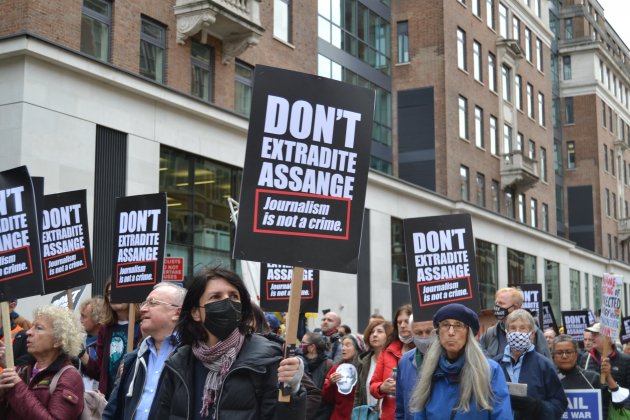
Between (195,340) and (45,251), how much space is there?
540 cm

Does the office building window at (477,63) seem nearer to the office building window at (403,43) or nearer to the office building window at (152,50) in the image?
the office building window at (403,43)

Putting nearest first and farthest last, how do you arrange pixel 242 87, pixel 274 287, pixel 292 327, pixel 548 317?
pixel 292 327 → pixel 274 287 → pixel 548 317 → pixel 242 87

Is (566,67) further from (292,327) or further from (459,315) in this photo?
(292,327)

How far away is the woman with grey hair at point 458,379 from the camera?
18.7 ft

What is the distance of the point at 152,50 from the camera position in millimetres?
23328

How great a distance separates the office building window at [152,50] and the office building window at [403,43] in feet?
57.8

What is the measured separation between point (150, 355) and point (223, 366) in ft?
4.15

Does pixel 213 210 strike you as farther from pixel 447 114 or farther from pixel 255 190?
pixel 255 190

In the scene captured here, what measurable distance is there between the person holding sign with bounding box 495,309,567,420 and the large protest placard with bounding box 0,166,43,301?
3.80m

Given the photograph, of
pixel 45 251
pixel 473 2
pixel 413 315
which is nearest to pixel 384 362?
pixel 413 315

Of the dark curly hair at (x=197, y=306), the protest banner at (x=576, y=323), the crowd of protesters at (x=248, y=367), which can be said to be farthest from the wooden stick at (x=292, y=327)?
the protest banner at (x=576, y=323)

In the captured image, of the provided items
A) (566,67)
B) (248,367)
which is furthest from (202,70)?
(566,67)

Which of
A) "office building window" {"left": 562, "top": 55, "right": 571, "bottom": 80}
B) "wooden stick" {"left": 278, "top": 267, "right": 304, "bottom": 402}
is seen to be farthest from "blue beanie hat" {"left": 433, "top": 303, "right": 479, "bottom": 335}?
"office building window" {"left": 562, "top": 55, "right": 571, "bottom": 80}

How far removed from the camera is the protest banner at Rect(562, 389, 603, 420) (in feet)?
28.3
